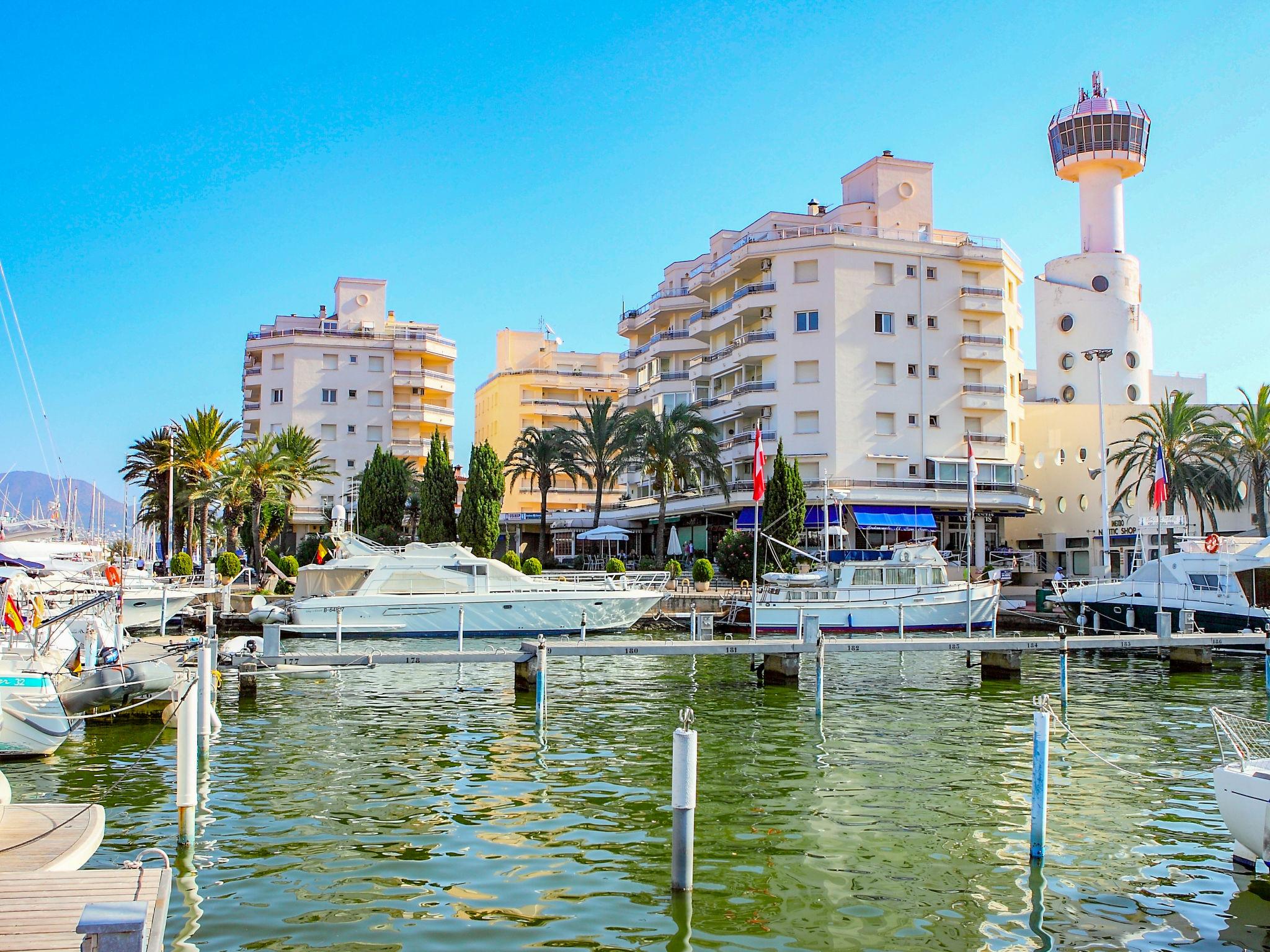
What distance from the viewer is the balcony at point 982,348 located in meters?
63.7

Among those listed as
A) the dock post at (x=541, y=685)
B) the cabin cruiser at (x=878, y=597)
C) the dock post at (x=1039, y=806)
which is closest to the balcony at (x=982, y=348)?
the cabin cruiser at (x=878, y=597)

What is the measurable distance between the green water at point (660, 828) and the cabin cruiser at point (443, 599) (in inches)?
540

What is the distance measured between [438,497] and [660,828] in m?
51.2

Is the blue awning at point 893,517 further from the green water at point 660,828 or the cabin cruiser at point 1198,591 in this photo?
the green water at point 660,828

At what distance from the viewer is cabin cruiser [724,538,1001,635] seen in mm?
38219

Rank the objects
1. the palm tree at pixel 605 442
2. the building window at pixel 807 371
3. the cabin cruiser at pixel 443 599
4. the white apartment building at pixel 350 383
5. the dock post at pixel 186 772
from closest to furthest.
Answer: the dock post at pixel 186 772
the cabin cruiser at pixel 443 599
the palm tree at pixel 605 442
the building window at pixel 807 371
the white apartment building at pixel 350 383

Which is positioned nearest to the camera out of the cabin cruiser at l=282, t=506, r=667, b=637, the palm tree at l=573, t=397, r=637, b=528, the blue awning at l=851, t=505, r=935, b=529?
the cabin cruiser at l=282, t=506, r=667, b=637

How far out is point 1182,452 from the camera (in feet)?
178

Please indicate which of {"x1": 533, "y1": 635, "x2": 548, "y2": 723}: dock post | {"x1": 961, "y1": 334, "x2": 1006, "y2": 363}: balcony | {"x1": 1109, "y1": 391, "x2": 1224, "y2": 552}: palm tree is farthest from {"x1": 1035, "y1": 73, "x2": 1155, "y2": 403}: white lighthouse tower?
{"x1": 533, "y1": 635, "x2": 548, "y2": 723}: dock post

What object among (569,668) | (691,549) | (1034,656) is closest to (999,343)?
(691,549)

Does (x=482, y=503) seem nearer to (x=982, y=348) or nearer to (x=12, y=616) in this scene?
(x=982, y=348)

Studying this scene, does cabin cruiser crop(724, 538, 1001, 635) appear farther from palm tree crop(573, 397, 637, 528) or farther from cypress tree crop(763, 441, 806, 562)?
palm tree crop(573, 397, 637, 528)

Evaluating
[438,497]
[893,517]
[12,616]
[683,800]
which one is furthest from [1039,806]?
[438,497]

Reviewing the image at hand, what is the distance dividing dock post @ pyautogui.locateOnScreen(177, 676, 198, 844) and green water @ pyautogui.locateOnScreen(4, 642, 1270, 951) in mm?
269
